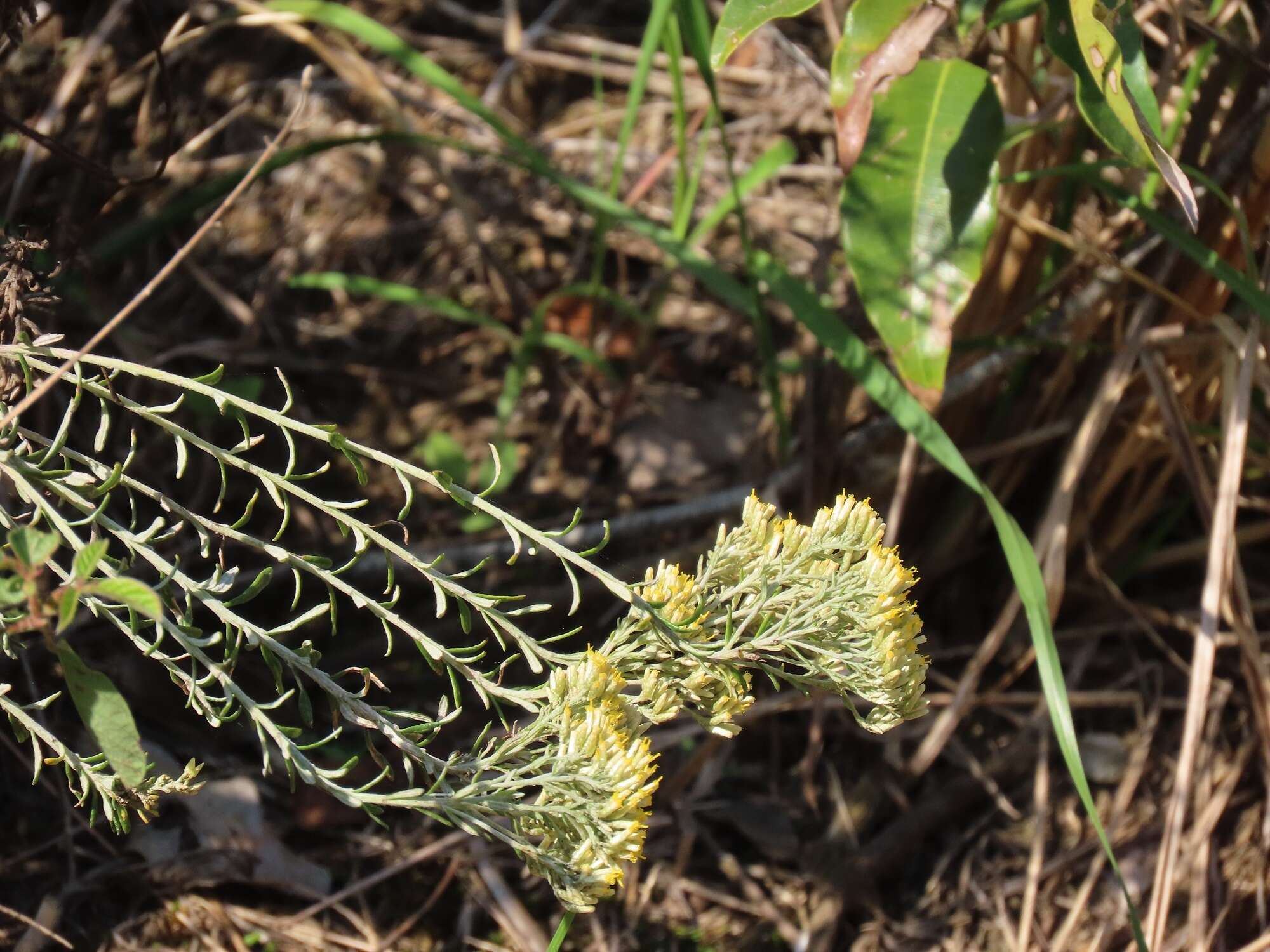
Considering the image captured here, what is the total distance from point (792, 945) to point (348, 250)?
5.70 feet

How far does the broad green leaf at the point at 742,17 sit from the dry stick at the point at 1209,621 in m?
0.80

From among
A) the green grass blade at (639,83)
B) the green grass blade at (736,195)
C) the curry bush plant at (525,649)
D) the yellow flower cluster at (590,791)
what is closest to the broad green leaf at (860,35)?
the green grass blade at (736,195)

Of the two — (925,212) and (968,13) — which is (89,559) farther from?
(968,13)

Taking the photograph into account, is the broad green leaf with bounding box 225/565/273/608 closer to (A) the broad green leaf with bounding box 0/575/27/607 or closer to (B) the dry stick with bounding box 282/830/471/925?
(A) the broad green leaf with bounding box 0/575/27/607

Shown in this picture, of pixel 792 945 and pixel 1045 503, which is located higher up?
pixel 1045 503

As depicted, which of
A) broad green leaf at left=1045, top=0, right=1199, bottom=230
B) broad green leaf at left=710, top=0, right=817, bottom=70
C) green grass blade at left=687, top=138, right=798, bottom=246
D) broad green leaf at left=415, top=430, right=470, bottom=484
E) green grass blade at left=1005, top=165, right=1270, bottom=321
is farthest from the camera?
broad green leaf at left=415, top=430, right=470, bottom=484

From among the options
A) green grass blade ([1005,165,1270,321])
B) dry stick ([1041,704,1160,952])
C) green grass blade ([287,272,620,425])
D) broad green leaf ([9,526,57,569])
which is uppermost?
green grass blade ([1005,165,1270,321])

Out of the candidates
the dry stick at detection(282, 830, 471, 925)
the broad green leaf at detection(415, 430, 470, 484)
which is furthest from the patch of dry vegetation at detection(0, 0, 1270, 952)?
the broad green leaf at detection(415, 430, 470, 484)

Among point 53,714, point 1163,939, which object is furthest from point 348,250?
point 1163,939

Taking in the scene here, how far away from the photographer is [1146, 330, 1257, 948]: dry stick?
4.95 ft

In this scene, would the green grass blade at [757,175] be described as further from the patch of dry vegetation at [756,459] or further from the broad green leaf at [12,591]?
the broad green leaf at [12,591]

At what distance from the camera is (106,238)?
82.3 inches

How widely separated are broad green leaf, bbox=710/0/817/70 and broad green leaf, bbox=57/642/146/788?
92 cm

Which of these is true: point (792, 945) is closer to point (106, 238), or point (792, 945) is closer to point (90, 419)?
point (90, 419)
